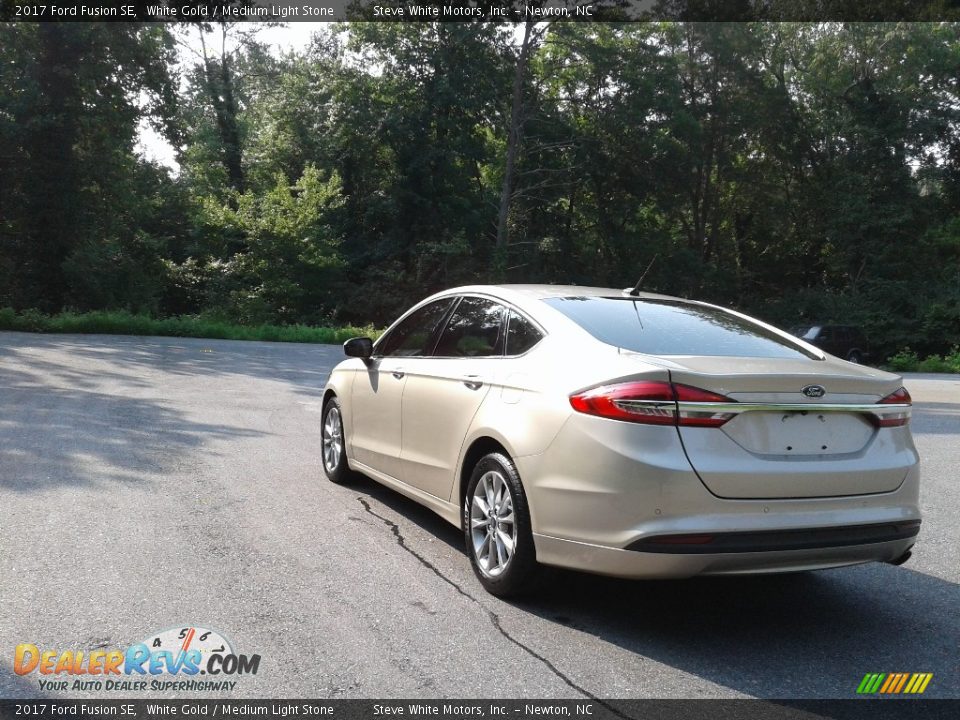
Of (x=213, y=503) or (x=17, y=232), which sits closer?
(x=213, y=503)

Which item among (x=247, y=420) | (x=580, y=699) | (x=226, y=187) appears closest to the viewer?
(x=580, y=699)

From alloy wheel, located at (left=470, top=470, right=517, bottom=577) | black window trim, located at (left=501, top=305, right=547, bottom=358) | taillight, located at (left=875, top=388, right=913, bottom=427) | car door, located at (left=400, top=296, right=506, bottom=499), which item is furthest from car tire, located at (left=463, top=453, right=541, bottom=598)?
taillight, located at (left=875, top=388, right=913, bottom=427)

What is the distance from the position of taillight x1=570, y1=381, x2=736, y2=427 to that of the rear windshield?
1.49ft

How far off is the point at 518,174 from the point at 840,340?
1799 cm

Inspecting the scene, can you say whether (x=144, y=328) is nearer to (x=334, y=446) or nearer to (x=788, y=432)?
(x=334, y=446)

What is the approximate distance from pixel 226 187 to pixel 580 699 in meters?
44.5

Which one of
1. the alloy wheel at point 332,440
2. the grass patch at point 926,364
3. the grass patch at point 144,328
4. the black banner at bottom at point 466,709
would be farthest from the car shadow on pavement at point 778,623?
the grass patch at point 926,364

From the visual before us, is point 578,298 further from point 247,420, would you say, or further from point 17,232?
point 17,232

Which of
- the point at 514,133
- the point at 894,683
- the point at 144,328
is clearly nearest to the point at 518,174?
the point at 514,133

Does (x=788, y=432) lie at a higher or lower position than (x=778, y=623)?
higher

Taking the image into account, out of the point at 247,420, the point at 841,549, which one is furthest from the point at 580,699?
the point at 247,420

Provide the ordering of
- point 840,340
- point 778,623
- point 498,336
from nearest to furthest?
point 778,623, point 498,336, point 840,340

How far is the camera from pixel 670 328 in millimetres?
4609

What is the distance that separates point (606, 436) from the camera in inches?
147
